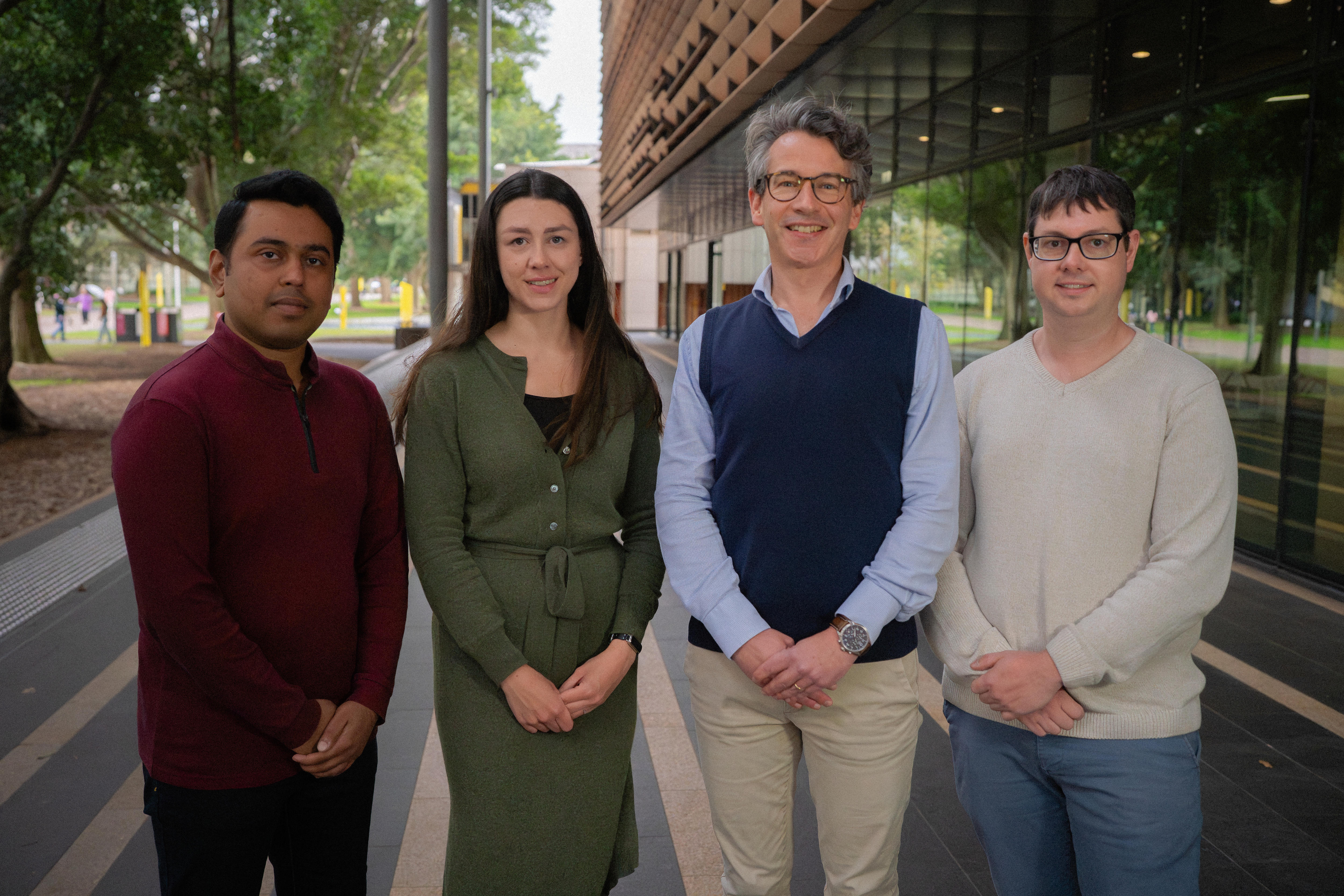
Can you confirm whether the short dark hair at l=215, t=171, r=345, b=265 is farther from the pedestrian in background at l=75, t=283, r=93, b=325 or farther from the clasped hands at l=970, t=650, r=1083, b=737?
the pedestrian in background at l=75, t=283, r=93, b=325

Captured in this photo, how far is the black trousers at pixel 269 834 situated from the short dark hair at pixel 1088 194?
5.81 feet

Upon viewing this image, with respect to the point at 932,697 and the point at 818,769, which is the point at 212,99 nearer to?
the point at 932,697

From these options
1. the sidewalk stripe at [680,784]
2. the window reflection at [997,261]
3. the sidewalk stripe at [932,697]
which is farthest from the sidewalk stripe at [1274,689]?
the window reflection at [997,261]

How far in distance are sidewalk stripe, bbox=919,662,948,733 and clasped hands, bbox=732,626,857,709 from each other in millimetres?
2371

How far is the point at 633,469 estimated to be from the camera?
248 centimetres

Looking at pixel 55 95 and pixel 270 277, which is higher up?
pixel 55 95

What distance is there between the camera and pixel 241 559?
80.0 inches

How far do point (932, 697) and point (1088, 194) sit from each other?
3.20 meters

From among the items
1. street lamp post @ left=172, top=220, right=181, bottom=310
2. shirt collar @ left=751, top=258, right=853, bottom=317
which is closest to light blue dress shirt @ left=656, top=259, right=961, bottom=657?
shirt collar @ left=751, top=258, right=853, bottom=317

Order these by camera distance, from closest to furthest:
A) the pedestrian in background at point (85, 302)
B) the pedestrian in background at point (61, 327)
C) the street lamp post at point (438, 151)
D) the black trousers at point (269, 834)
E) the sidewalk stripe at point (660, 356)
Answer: the black trousers at point (269, 834), the street lamp post at point (438, 151), the pedestrian in background at point (61, 327), the sidewalk stripe at point (660, 356), the pedestrian in background at point (85, 302)

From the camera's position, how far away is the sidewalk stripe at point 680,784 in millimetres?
3293

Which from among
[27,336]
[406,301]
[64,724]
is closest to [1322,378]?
[64,724]

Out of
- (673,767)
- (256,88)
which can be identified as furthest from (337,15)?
(673,767)

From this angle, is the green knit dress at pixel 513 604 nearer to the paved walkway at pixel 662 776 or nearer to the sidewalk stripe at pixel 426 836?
the sidewalk stripe at pixel 426 836
